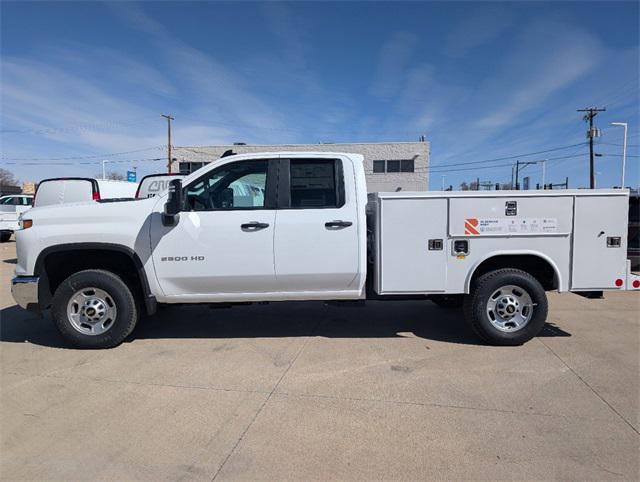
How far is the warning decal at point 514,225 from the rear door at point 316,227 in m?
1.32

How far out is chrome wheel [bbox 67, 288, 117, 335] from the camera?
15.2ft

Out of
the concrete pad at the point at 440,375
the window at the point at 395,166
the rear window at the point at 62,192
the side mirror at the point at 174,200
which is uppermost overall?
the window at the point at 395,166

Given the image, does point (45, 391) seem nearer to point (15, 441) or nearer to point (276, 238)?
point (15, 441)

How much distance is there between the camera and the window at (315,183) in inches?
182

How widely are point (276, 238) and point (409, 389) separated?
196cm

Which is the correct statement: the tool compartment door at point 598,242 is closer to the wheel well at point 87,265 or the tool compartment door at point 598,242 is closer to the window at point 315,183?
the window at point 315,183

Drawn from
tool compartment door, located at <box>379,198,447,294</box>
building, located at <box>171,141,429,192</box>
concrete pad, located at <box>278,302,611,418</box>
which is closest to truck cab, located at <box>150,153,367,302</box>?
tool compartment door, located at <box>379,198,447,294</box>

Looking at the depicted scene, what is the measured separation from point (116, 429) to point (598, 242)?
4.89m

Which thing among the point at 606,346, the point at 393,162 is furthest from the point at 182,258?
the point at 393,162

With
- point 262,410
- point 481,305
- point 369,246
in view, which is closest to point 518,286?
point 481,305

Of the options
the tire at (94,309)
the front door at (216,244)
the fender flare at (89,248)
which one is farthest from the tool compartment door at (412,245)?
the tire at (94,309)

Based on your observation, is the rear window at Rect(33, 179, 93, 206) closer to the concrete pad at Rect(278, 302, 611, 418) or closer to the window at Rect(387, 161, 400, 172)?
the concrete pad at Rect(278, 302, 611, 418)

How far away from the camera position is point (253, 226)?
448 centimetres

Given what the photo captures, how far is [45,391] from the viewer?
3740 millimetres
